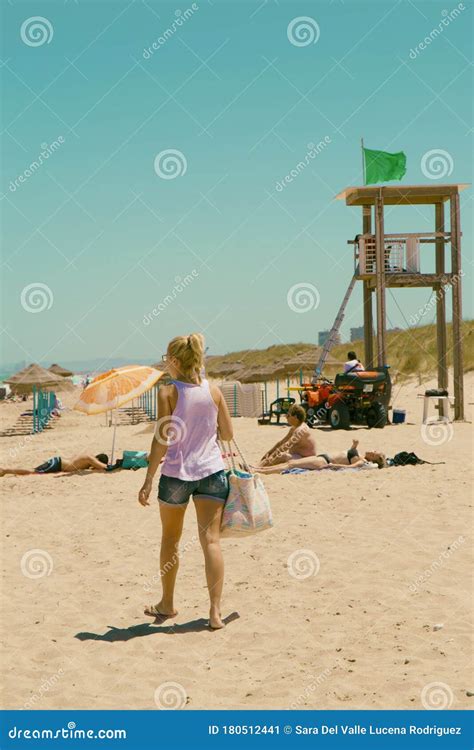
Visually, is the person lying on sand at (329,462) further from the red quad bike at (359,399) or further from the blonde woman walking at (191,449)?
the red quad bike at (359,399)

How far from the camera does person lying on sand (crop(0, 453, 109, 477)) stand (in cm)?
1223

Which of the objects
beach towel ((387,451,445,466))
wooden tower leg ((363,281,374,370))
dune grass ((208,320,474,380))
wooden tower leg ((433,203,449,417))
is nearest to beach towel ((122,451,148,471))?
beach towel ((387,451,445,466))

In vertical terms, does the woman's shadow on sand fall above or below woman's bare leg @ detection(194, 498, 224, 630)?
below

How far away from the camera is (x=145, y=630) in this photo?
5258mm

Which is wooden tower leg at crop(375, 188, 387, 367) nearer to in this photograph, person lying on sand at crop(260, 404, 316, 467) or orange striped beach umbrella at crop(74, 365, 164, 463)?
orange striped beach umbrella at crop(74, 365, 164, 463)

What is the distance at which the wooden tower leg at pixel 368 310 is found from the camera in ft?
68.7

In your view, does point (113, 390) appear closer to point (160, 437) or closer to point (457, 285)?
point (160, 437)

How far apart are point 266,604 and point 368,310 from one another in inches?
647

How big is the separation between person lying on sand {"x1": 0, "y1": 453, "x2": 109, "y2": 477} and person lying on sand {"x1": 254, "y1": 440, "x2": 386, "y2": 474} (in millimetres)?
2629

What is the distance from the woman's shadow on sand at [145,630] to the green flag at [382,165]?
55.0ft

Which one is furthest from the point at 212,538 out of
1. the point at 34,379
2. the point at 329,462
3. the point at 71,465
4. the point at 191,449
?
the point at 34,379

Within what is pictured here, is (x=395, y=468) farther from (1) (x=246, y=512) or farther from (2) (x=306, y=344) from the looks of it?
(2) (x=306, y=344)

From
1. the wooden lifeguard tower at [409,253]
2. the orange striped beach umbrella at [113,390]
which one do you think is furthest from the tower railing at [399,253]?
the orange striped beach umbrella at [113,390]

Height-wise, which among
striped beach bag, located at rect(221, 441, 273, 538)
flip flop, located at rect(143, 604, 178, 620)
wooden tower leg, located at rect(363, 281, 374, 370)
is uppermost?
wooden tower leg, located at rect(363, 281, 374, 370)
